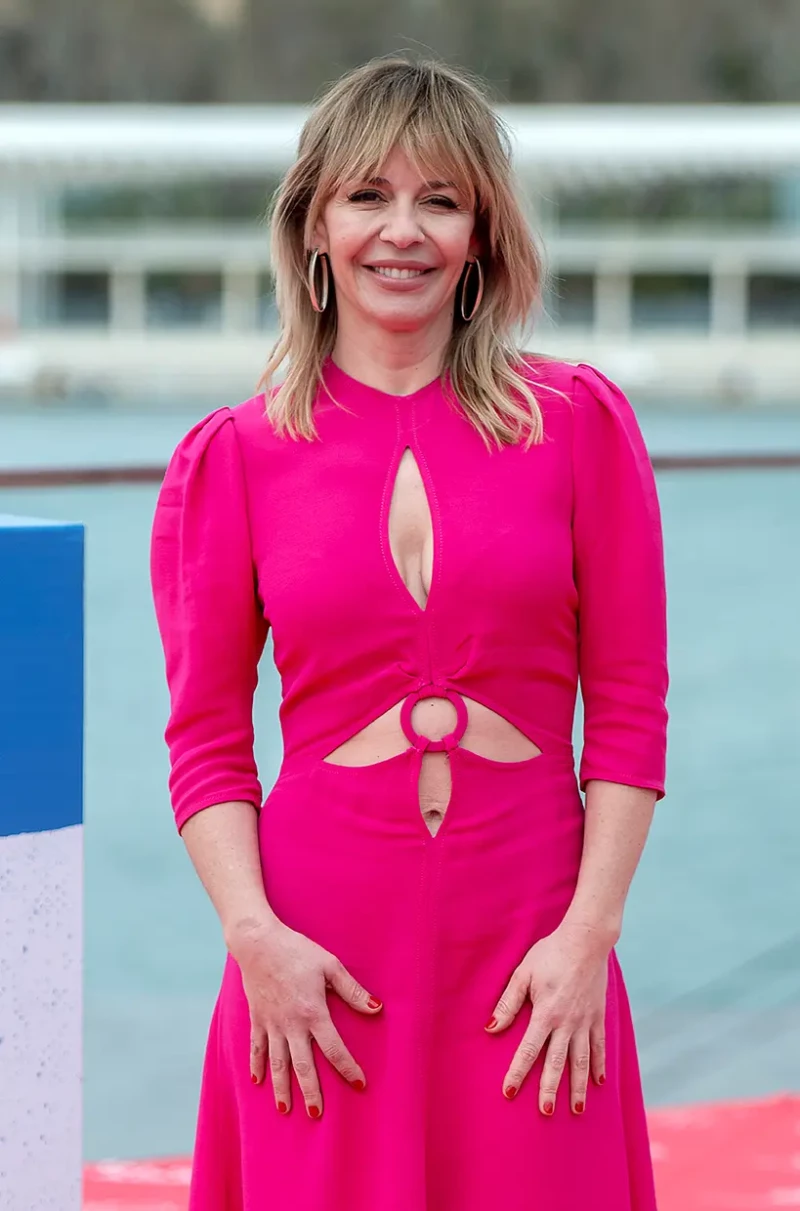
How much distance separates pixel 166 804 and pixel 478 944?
291 centimetres

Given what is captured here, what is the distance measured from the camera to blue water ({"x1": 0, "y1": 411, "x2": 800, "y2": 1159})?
2979mm

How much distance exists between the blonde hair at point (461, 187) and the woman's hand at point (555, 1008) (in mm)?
370

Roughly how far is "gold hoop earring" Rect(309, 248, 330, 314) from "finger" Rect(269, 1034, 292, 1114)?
554 mm

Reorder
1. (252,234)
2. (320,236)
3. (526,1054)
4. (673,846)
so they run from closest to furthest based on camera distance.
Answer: (526,1054), (320,236), (673,846), (252,234)

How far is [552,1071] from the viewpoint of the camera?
1.19 metres

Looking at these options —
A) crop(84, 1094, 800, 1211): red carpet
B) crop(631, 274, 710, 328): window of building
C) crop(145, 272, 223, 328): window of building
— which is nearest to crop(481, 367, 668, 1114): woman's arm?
crop(84, 1094, 800, 1211): red carpet

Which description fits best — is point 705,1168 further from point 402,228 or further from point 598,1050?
point 402,228

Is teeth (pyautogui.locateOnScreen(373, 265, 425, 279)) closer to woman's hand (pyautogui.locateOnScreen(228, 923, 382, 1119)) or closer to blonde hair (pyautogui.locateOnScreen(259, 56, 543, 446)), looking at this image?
blonde hair (pyautogui.locateOnScreen(259, 56, 543, 446))

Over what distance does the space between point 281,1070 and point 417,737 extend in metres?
0.26

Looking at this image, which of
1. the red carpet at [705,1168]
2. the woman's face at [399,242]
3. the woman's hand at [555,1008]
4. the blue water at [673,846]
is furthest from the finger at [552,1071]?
the blue water at [673,846]

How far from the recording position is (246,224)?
27.7 m

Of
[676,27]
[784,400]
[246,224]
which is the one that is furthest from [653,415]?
[676,27]

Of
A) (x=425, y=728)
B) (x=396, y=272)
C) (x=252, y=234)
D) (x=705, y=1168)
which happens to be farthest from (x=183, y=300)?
(x=425, y=728)

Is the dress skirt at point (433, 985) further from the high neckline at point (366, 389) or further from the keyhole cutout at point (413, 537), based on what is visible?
the high neckline at point (366, 389)
